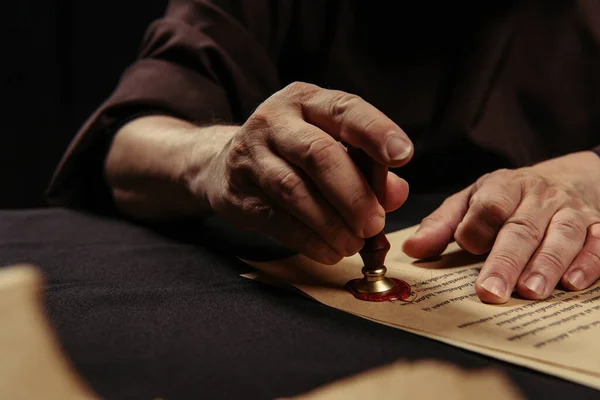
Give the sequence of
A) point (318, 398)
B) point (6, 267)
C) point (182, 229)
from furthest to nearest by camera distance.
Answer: point (182, 229) → point (6, 267) → point (318, 398)

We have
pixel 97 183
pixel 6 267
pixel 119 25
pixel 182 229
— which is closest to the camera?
pixel 6 267

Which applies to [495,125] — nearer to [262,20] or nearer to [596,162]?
[596,162]

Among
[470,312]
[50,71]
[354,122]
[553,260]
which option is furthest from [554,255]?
[50,71]

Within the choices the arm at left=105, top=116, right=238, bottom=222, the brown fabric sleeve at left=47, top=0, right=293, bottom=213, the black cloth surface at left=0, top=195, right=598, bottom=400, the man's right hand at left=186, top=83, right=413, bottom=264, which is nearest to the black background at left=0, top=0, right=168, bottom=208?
the brown fabric sleeve at left=47, top=0, right=293, bottom=213

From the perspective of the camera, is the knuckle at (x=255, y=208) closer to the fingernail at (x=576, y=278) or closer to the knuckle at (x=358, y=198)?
the knuckle at (x=358, y=198)

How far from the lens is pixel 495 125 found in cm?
91

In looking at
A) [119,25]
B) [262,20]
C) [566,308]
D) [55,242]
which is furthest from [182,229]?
[119,25]

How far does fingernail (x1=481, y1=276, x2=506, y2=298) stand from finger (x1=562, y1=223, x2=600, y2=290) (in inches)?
2.7

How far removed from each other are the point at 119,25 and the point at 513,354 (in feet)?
4.23

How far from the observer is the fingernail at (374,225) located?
1.54 ft

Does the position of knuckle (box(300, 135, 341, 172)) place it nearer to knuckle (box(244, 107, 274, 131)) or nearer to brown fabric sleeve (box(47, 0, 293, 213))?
knuckle (box(244, 107, 274, 131))

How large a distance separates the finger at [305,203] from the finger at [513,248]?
11cm

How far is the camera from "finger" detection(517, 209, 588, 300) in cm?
48

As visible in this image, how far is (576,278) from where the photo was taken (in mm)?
502
